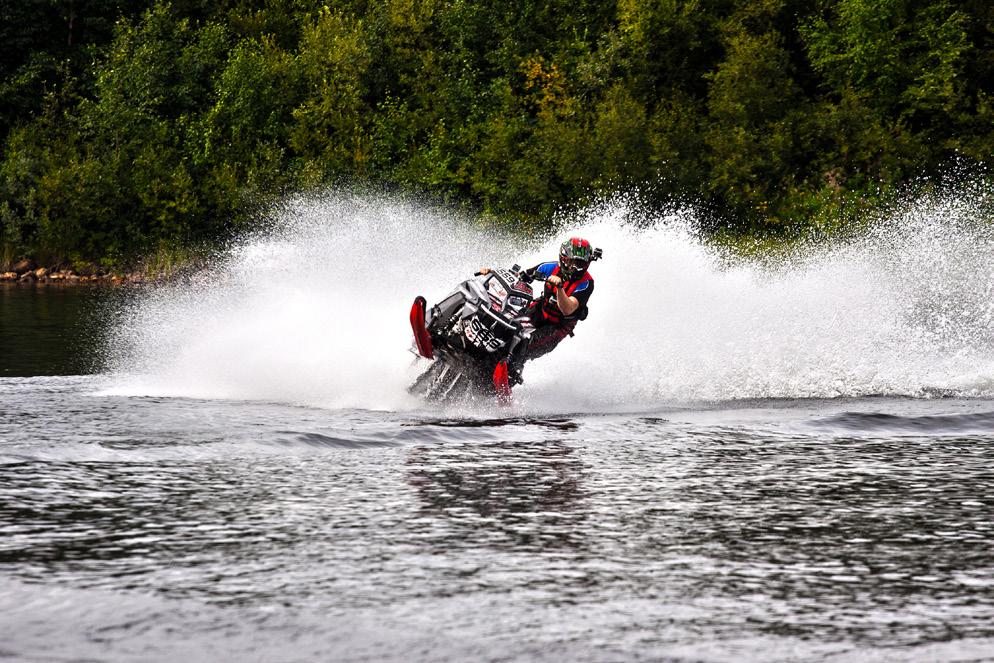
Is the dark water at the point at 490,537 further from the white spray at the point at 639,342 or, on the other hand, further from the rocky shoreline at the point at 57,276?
the rocky shoreline at the point at 57,276

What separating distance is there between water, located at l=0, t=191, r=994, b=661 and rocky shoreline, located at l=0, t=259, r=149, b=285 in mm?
31502

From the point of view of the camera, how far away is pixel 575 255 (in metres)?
14.4

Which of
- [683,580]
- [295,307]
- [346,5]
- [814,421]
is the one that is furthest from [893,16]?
[683,580]

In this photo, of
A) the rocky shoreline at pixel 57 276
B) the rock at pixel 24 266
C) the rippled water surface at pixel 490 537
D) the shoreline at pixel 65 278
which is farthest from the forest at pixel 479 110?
the rippled water surface at pixel 490 537

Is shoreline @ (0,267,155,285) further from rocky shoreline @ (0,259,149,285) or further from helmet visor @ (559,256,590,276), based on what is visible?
helmet visor @ (559,256,590,276)

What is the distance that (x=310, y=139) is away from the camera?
5591 centimetres

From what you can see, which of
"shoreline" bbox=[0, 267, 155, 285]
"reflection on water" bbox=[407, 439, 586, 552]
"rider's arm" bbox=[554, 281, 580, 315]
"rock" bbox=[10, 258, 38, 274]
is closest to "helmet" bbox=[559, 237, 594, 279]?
"rider's arm" bbox=[554, 281, 580, 315]

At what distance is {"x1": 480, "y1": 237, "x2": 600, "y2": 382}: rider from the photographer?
1442cm

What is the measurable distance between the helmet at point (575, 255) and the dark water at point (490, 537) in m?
1.80

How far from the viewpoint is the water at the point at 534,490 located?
690 cm

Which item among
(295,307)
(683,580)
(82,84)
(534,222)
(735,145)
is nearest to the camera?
(683,580)

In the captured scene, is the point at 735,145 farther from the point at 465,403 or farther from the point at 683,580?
the point at 683,580

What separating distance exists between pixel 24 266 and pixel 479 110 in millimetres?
17233

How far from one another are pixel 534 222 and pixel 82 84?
26342 millimetres
